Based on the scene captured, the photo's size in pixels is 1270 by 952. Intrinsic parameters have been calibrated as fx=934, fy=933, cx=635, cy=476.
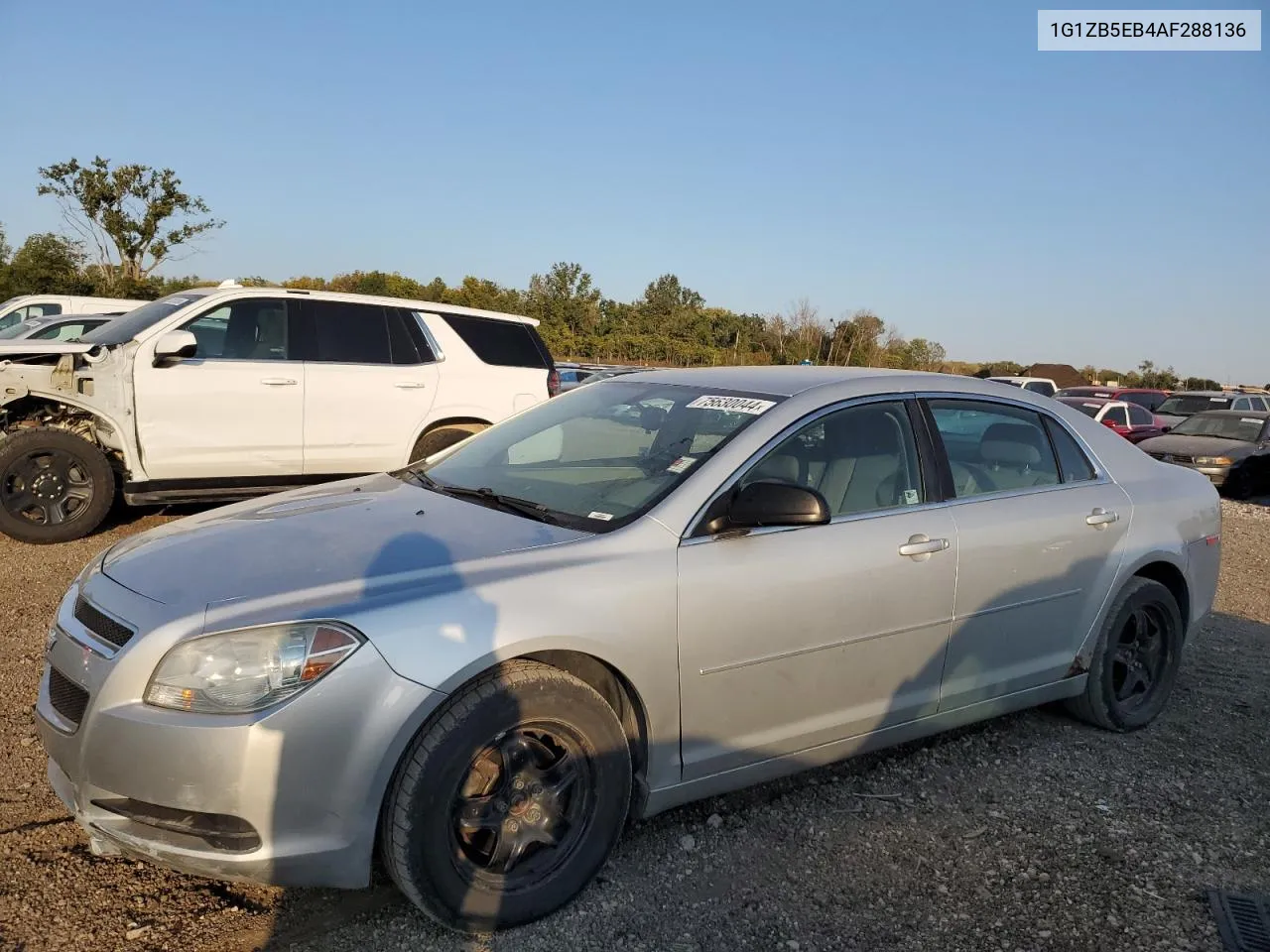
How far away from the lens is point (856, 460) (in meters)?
3.57

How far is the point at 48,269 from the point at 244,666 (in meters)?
36.1

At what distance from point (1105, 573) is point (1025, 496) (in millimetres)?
567

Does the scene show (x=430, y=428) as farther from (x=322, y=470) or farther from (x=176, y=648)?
(x=176, y=648)

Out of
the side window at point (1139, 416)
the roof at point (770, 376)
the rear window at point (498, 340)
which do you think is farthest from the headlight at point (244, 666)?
the side window at point (1139, 416)

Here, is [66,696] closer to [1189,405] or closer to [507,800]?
[507,800]

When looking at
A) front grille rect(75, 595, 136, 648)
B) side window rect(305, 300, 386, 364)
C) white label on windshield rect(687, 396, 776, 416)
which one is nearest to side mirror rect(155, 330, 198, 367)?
side window rect(305, 300, 386, 364)

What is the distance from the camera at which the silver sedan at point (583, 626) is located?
94.5 inches

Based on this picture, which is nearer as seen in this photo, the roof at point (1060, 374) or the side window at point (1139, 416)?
the side window at point (1139, 416)

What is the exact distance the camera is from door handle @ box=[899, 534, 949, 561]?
11.2 feet

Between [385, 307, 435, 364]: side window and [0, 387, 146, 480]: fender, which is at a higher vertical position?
[385, 307, 435, 364]: side window

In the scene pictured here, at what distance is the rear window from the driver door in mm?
5291

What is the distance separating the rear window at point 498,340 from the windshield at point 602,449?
4234 mm

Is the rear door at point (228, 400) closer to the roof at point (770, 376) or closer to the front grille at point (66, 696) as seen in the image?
the roof at point (770, 376)

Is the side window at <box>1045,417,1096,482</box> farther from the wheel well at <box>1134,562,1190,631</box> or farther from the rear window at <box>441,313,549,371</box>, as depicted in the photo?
the rear window at <box>441,313,549,371</box>
